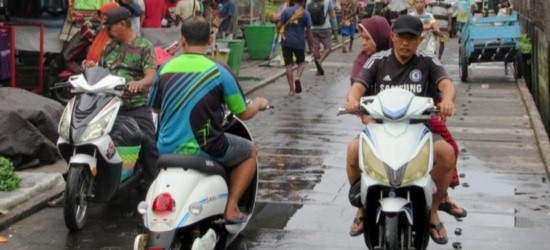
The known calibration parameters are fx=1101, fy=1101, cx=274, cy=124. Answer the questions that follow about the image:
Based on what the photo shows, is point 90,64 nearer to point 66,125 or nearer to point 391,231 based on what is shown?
point 66,125

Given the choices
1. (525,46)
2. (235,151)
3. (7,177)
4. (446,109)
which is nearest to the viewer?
(446,109)

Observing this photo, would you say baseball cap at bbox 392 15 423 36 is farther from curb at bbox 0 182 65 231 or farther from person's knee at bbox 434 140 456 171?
curb at bbox 0 182 65 231

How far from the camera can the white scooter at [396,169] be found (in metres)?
6.38

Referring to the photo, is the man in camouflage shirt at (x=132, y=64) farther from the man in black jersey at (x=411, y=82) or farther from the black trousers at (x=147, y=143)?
the man in black jersey at (x=411, y=82)

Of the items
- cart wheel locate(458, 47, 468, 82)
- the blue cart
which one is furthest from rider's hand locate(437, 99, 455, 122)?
cart wheel locate(458, 47, 468, 82)

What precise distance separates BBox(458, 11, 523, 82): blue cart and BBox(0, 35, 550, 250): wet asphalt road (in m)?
3.51

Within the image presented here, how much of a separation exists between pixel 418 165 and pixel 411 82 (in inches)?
38.7

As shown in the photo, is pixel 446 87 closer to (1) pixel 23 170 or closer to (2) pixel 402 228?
(2) pixel 402 228

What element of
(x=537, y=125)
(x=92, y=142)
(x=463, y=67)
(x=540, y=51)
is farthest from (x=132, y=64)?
(x=463, y=67)

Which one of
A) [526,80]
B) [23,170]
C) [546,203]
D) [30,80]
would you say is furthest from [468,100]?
[23,170]

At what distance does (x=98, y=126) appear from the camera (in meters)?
8.46

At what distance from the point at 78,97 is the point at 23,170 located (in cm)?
203

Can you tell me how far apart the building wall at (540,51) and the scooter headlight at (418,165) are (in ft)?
33.9

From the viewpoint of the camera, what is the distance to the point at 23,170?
10336mm
